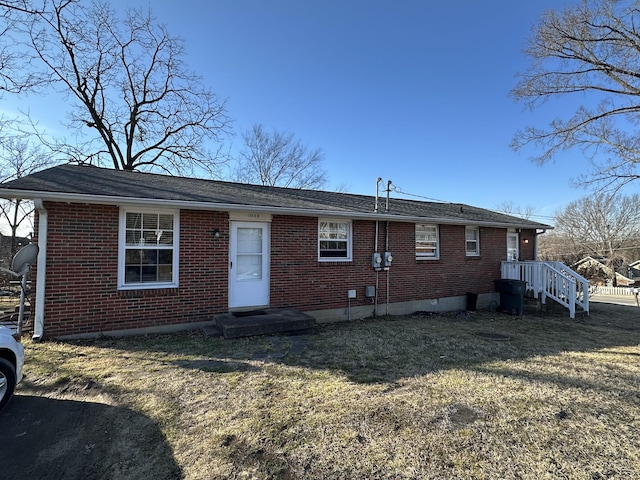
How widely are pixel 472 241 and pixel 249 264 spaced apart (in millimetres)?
8128

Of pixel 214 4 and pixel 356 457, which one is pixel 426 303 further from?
pixel 214 4

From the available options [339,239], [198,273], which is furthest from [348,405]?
[339,239]

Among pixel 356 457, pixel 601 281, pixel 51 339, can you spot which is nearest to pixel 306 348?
pixel 356 457

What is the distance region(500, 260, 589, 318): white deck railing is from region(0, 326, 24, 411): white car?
41.7 ft

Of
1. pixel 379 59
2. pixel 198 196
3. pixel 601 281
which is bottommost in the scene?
pixel 601 281

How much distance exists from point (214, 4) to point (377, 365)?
1135cm

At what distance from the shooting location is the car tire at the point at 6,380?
3441 millimetres

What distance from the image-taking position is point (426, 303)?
10070 millimetres

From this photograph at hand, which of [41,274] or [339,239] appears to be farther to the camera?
[339,239]

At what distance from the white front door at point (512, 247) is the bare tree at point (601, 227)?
37077 mm

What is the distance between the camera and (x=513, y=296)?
10.4 metres

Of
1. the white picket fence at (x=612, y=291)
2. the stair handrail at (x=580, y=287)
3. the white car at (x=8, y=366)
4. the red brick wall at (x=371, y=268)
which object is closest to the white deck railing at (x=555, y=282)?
the stair handrail at (x=580, y=287)

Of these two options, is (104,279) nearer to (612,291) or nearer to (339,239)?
(339,239)

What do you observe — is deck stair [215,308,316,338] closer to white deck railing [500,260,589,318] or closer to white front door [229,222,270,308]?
white front door [229,222,270,308]
